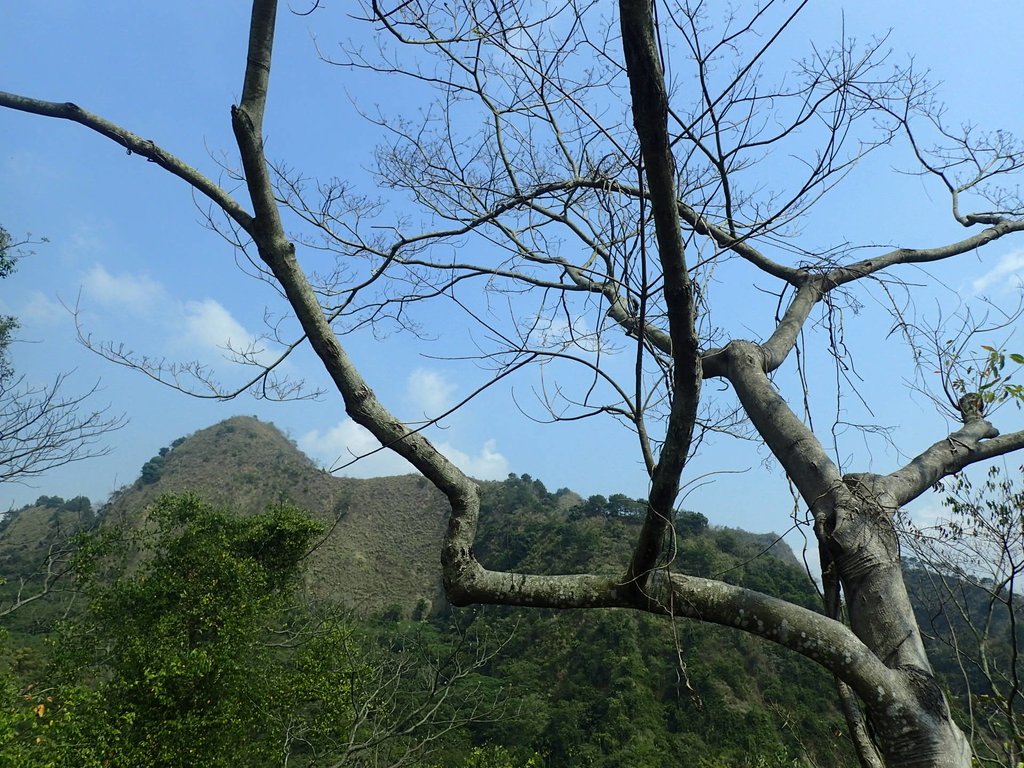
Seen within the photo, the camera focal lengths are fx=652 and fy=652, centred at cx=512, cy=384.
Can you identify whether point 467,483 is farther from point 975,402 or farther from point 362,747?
point 362,747

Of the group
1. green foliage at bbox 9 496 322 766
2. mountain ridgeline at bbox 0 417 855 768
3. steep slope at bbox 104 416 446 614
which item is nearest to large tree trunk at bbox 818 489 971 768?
mountain ridgeline at bbox 0 417 855 768

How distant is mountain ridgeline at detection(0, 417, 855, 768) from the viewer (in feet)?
49.8

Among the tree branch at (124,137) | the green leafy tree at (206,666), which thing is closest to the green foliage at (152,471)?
the green leafy tree at (206,666)

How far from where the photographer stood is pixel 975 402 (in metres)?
2.46

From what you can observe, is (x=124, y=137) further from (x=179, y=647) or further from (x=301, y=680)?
(x=301, y=680)

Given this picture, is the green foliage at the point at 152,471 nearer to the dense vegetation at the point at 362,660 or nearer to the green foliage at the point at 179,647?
the dense vegetation at the point at 362,660

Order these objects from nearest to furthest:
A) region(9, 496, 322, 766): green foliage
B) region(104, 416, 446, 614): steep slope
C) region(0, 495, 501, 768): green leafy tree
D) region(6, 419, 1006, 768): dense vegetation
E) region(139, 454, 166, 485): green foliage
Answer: region(9, 496, 322, 766): green foliage
region(0, 495, 501, 768): green leafy tree
region(6, 419, 1006, 768): dense vegetation
region(104, 416, 446, 614): steep slope
region(139, 454, 166, 485): green foliage

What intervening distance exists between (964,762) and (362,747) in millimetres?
8581

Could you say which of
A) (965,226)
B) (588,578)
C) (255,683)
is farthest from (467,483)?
(255,683)

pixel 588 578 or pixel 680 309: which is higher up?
pixel 680 309

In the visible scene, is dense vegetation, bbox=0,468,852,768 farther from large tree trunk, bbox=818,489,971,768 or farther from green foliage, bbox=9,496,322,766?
large tree trunk, bbox=818,489,971,768

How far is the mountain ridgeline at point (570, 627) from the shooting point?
15.2 m

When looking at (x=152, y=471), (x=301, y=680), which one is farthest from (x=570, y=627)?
(x=152, y=471)

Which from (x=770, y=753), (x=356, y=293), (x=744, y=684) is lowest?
(x=770, y=753)
